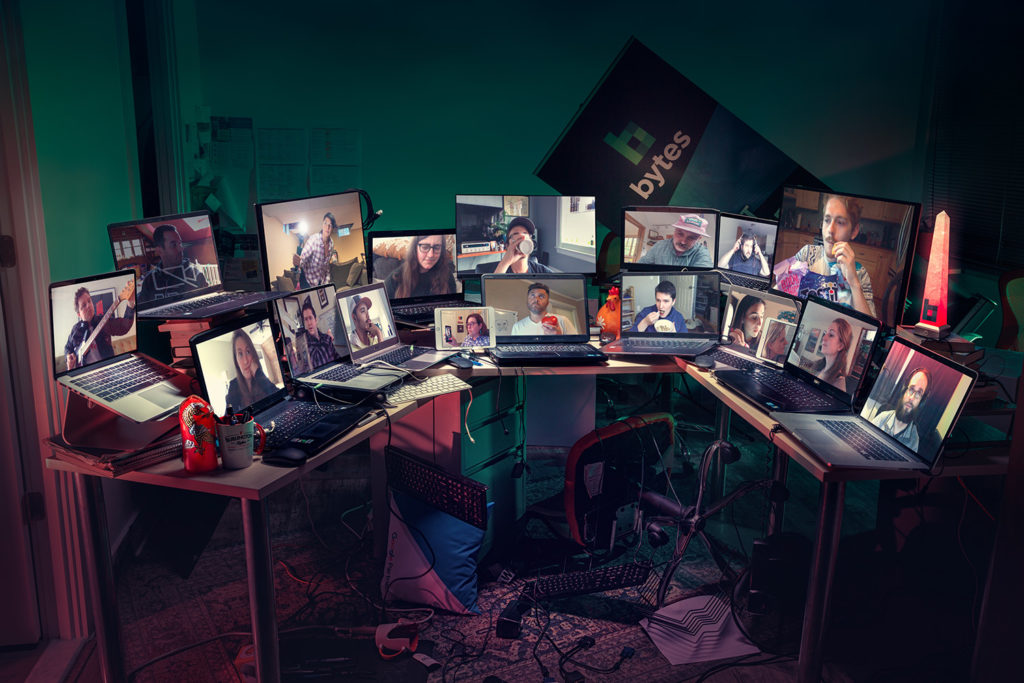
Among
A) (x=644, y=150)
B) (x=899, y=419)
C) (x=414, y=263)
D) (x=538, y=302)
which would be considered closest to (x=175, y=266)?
(x=414, y=263)

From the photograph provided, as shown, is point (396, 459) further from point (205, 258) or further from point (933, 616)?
point (933, 616)

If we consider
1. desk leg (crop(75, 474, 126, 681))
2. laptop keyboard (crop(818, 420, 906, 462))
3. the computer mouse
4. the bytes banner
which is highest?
the bytes banner

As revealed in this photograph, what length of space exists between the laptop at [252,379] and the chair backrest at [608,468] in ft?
3.02

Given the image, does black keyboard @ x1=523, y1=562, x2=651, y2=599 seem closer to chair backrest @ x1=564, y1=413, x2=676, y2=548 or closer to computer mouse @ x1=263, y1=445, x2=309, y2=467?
chair backrest @ x1=564, y1=413, x2=676, y2=548

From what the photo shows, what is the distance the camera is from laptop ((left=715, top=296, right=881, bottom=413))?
2.51 metres

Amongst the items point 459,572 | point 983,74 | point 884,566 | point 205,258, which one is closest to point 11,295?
point 205,258

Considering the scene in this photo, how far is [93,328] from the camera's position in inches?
88.0

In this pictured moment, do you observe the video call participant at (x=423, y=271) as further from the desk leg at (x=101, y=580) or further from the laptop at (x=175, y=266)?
the desk leg at (x=101, y=580)

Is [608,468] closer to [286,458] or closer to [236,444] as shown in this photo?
[286,458]

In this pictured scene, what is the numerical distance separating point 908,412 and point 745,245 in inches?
45.8

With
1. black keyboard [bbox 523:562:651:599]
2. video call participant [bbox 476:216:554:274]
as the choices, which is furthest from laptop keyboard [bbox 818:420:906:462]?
video call participant [bbox 476:216:554:274]

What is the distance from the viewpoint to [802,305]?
2.82 meters

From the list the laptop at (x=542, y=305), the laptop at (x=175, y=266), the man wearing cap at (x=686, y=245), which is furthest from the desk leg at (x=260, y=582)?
the man wearing cap at (x=686, y=245)

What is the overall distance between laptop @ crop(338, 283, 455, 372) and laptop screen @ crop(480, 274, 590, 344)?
32 cm
